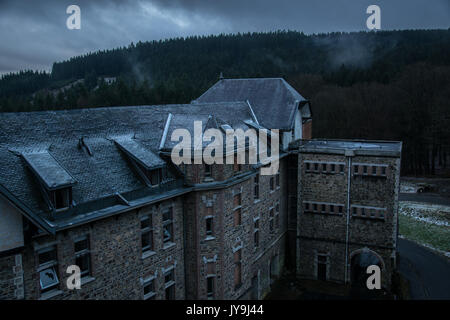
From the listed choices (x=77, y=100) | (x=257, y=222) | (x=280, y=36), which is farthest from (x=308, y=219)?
(x=280, y=36)

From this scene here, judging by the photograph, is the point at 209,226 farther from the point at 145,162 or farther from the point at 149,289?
the point at 145,162

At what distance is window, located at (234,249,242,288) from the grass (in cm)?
2450

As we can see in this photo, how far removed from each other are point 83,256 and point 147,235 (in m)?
3.75

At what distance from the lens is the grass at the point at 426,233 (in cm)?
3931

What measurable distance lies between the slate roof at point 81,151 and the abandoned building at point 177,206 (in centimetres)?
6

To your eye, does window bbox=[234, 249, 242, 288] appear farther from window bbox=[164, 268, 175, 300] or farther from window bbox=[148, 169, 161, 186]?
window bbox=[148, 169, 161, 186]

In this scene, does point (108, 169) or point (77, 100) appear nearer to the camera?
point (108, 169)

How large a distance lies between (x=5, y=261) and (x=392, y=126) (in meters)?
63.4

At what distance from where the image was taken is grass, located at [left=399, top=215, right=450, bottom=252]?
3931 centimetres

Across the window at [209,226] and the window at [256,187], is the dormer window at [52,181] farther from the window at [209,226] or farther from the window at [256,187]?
the window at [256,187]

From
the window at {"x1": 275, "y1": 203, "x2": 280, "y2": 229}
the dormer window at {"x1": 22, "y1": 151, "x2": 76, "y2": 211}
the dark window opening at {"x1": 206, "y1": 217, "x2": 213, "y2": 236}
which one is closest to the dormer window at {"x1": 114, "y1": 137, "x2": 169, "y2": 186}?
the dark window opening at {"x1": 206, "y1": 217, "x2": 213, "y2": 236}

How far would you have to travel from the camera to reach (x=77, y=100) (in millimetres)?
83500

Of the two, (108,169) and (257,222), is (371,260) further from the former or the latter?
(108,169)

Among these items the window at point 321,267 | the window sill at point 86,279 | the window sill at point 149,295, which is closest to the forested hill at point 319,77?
the window at point 321,267
